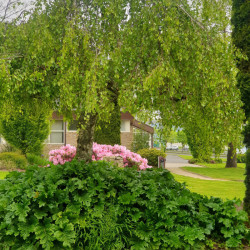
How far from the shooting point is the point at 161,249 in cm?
505

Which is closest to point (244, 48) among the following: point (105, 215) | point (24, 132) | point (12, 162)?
point (105, 215)

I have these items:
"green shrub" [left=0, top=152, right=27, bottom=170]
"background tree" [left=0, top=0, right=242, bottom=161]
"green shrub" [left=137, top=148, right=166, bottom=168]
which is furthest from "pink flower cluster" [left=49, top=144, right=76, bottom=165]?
"green shrub" [left=137, top=148, right=166, bottom=168]

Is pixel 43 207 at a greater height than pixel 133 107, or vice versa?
pixel 133 107

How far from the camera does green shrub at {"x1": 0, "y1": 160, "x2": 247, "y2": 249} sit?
190 inches

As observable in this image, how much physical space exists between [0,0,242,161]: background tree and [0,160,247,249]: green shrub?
3.97ft

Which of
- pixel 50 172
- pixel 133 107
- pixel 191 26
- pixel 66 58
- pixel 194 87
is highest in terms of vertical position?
pixel 191 26

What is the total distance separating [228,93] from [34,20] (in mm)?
3780

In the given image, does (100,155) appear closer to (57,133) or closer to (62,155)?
(62,155)

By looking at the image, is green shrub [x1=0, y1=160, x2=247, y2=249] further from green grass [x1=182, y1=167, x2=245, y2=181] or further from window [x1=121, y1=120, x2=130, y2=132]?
window [x1=121, y1=120, x2=130, y2=132]

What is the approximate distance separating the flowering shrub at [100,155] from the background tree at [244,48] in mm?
6184

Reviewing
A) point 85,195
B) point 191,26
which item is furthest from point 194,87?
point 85,195

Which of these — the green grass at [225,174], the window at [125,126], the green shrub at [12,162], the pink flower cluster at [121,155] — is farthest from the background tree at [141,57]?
the window at [125,126]

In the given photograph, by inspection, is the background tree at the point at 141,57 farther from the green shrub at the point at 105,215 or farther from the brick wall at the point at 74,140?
the brick wall at the point at 74,140

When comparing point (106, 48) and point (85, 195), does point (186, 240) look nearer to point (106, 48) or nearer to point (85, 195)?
point (85, 195)
